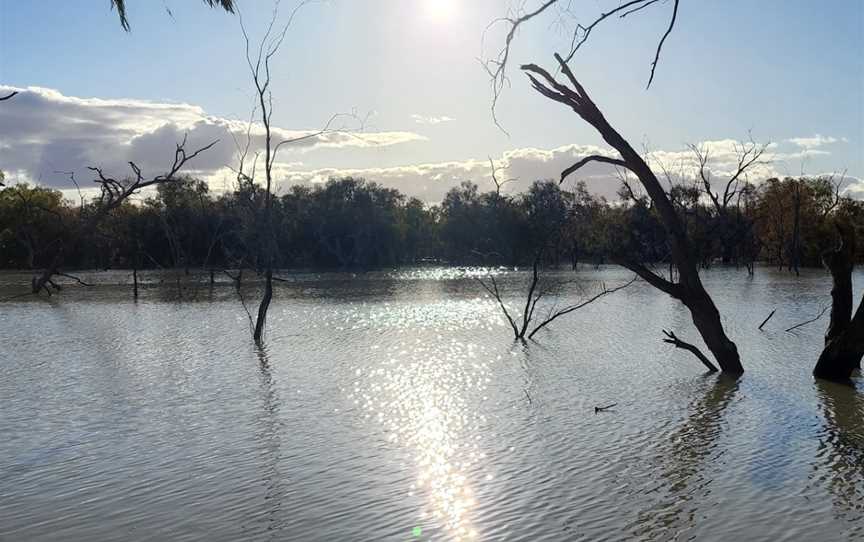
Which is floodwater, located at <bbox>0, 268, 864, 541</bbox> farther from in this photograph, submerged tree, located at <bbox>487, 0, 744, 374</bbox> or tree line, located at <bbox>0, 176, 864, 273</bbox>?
tree line, located at <bbox>0, 176, 864, 273</bbox>

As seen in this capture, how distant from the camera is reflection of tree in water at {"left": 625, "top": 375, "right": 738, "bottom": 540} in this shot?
6.33 meters

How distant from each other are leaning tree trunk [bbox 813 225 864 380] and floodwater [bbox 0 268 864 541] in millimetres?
622

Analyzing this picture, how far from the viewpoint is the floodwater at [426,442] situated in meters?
6.50

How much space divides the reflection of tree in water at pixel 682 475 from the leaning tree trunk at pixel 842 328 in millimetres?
2585

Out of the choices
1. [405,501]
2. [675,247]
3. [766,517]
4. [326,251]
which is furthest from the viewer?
[326,251]

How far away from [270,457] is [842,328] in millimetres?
9156

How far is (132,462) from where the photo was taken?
27.5ft

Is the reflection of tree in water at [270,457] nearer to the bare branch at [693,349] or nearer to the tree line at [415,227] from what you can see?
the bare branch at [693,349]

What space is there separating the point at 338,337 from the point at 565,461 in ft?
41.6

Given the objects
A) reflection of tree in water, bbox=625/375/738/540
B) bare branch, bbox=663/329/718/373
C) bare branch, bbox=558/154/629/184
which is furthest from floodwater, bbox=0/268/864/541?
bare branch, bbox=558/154/629/184

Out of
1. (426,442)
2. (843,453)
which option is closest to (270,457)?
(426,442)

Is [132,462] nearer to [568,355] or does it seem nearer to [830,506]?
[830,506]

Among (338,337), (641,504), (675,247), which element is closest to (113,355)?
(338,337)

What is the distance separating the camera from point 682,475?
765 centimetres
